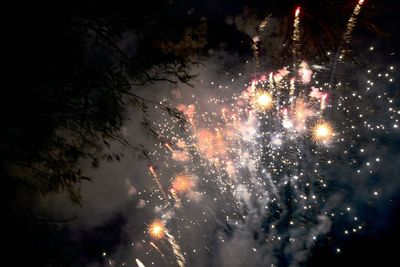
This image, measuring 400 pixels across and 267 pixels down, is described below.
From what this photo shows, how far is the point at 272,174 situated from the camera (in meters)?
9.27

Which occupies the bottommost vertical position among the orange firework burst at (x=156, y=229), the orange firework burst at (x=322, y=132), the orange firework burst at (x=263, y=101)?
the orange firework burst at (x=156, y=229)

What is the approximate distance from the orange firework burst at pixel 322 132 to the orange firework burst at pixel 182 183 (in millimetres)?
3948

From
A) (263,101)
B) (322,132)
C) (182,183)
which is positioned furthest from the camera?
(182,183)

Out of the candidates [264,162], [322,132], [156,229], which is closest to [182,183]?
[156,229]

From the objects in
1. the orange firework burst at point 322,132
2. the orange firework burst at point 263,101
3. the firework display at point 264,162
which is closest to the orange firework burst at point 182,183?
the firework display at point 264,162

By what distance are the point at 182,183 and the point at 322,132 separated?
4.54 m

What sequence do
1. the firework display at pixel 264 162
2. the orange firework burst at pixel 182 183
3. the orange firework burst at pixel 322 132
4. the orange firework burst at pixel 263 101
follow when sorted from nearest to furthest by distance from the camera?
the firework display at pixel 264 162 → the orange firework burst at pixel 263 101 → the orange firework burst at pixel 322 132 → the orange firework burst at pixel 182 183

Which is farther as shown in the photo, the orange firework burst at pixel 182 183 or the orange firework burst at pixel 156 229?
the orange firework burst at pixel 156 229

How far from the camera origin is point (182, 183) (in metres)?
9.06

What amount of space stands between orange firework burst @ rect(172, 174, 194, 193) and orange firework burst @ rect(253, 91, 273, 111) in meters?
2.99

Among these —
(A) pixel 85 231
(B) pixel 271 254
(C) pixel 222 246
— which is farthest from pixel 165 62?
(B) pixel 271 254

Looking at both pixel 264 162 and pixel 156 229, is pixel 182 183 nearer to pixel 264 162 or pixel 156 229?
pixel 156 229

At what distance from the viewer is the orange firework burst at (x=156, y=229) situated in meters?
9.12

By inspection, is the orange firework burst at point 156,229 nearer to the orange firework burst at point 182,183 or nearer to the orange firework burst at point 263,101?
the orange firework burst at point 182,183
